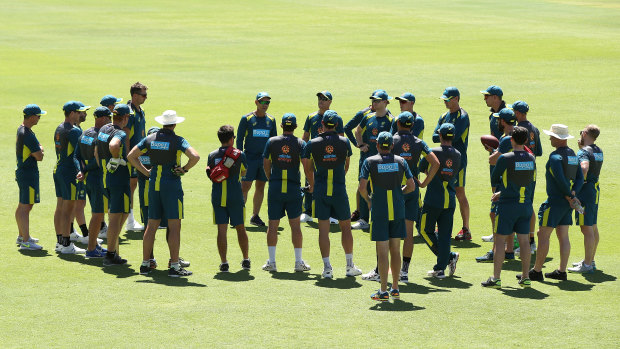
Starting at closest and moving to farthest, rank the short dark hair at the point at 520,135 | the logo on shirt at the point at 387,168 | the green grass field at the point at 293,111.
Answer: the green grass field at the point at 293,111 < the logo on shirt at the point at 387,168 < the short dark hair at the point at 520,135

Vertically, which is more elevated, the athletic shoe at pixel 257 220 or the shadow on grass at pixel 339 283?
the athletic shoe at pixel 257 220

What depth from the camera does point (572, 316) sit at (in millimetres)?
10508

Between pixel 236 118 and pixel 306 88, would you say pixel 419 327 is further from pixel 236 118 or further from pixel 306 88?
pixel 306 88

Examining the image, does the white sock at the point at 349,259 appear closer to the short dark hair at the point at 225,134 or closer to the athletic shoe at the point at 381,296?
the athletic shoe at the point at 381,296

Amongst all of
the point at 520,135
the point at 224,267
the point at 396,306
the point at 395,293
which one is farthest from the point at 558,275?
the point at 224,267

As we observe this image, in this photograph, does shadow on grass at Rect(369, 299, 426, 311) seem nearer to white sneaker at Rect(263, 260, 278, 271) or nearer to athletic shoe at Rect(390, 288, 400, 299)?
athletic shoe at Rect(390, 288, 400, 299)

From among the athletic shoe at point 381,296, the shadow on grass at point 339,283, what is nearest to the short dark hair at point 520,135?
the athletic shoe at point 381,296

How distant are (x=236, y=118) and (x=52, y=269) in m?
12.8

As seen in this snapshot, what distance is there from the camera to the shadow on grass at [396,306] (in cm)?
1084

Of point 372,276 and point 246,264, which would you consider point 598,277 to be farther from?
point 246,264

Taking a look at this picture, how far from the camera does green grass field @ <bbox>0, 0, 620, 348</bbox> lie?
10.1 m

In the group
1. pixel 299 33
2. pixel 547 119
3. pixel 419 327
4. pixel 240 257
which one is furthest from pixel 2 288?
pixel 299 33

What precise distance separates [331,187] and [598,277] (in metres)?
3.78

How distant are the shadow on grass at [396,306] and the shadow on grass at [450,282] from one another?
109 cm
